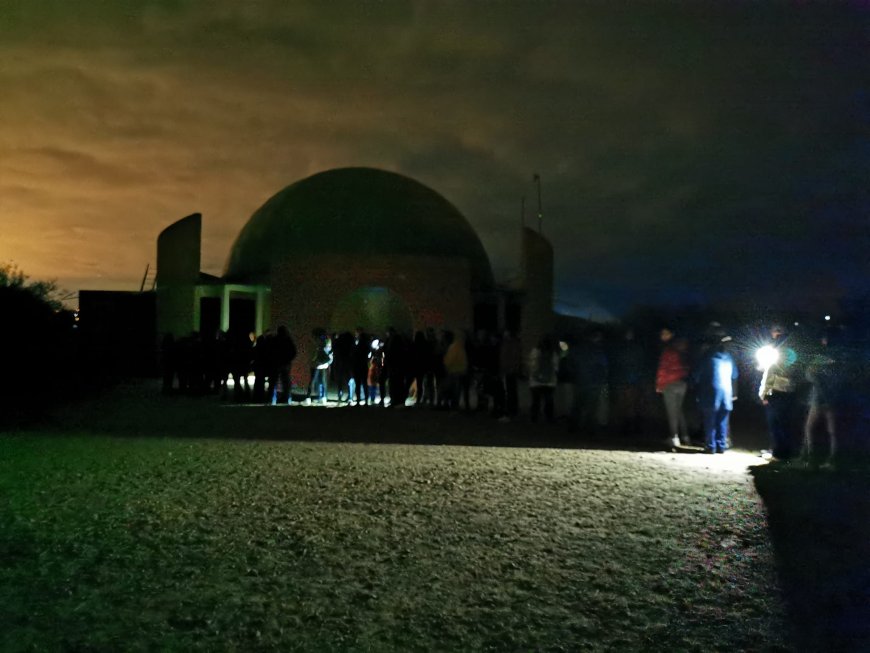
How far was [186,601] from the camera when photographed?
151 inches

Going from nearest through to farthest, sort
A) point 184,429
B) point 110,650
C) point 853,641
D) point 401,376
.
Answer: point 110,650 → point 853,641 → point 184,429 → point 401,376

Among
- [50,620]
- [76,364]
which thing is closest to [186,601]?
[50,620]

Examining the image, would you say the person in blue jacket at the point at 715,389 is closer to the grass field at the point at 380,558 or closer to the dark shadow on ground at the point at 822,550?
the dark shadow on ground at the point at 822,550

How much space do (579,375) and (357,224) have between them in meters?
11.8

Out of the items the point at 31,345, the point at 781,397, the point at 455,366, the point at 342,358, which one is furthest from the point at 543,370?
the point at 31,345

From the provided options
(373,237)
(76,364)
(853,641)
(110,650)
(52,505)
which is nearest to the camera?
(110,650)

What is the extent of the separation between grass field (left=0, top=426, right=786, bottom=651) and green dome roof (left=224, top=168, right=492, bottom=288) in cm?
1308

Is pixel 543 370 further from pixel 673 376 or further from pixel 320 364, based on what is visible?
pixel 320 364

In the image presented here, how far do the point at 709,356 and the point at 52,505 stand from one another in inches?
290

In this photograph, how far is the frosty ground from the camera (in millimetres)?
3537

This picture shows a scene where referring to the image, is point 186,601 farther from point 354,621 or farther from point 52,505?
point 52,505

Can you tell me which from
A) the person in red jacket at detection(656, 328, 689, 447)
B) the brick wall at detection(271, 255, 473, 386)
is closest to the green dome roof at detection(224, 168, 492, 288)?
the brick wall at detection(271, 255, 473, 386)

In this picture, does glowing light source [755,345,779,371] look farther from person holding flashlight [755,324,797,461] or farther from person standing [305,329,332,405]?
person standing [305,329,332,405]

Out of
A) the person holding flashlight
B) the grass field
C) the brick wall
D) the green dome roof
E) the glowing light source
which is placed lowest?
the grass field
